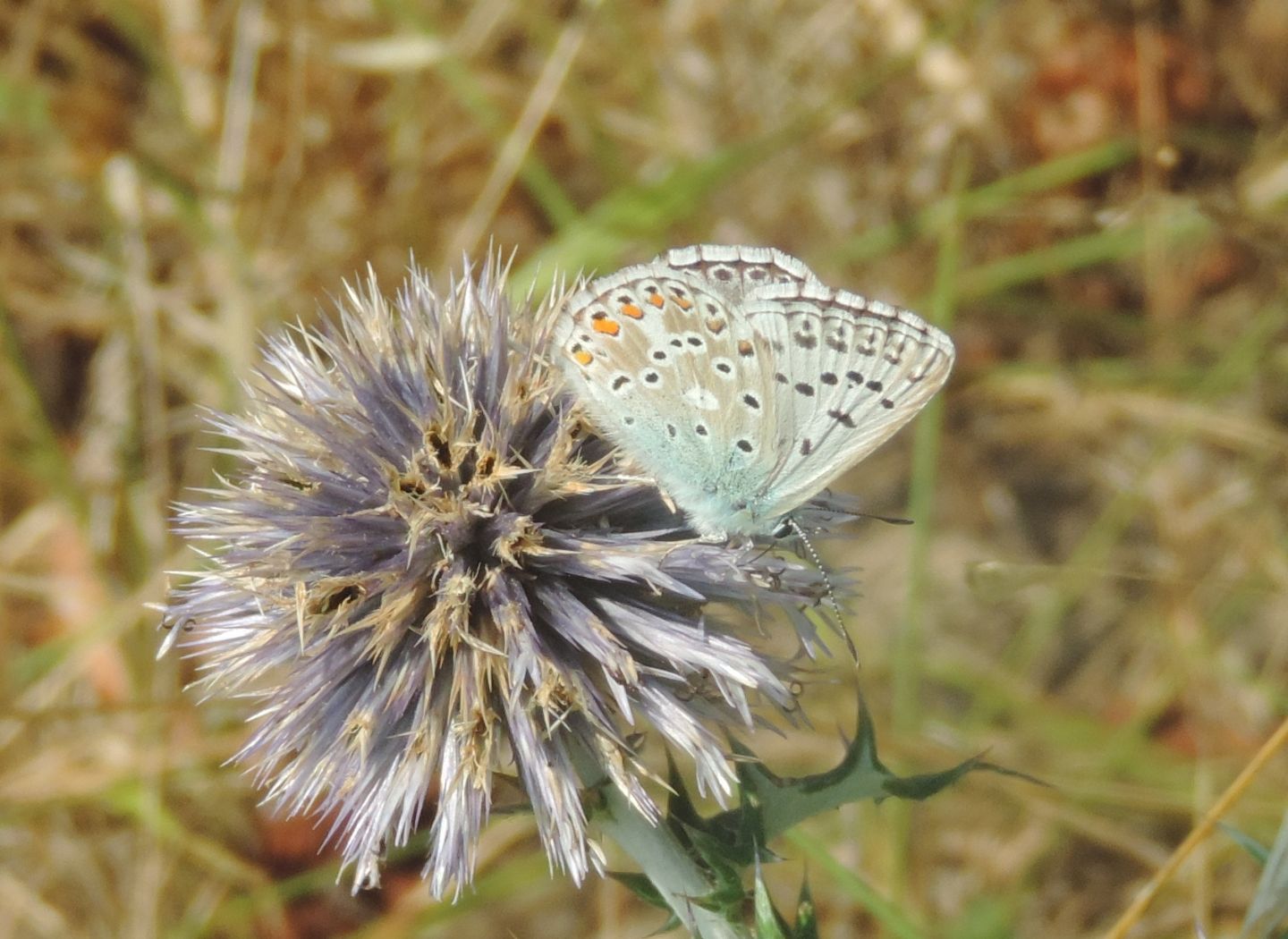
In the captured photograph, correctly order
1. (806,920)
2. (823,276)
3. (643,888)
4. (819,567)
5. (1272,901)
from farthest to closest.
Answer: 1. (823,276)
2. (819,567)
3. (643,888)
4. (806,920)
5. (1272,901)

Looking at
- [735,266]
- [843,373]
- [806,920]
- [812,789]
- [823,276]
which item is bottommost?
[806,920]

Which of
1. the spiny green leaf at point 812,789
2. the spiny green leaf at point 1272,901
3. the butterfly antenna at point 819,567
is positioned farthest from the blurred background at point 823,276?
the spiny green leaf at point 1272,901

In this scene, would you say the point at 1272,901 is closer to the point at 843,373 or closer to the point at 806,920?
the point at 806,920

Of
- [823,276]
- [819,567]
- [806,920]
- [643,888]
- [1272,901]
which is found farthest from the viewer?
[823,276]

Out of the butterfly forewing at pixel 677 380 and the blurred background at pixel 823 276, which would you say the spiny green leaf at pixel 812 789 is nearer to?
the butterfly forewing at pixel 677 380

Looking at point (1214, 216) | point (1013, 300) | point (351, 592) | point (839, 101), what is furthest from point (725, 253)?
point (1013, 300)

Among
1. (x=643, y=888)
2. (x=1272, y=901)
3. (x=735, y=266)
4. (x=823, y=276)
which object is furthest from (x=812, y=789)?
(x=823, y=276)

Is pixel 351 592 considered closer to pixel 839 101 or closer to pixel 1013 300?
pixel 839 101

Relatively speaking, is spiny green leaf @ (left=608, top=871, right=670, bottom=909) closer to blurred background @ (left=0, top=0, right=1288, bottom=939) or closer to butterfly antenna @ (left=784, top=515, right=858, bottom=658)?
butterfly antenna @ (left=784, top=515, right=858, bottom=658)
